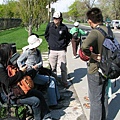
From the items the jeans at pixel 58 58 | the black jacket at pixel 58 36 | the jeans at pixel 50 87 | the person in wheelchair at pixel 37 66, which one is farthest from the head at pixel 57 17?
the jeans at pixel 50 87

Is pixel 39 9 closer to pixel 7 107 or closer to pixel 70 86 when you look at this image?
pixel 70 86

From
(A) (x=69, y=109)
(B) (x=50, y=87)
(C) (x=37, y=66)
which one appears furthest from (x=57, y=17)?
(A) (x=69, y=109)

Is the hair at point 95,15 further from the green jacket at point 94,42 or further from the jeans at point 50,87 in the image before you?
the jeans at point 50,87

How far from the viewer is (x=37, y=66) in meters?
4.86

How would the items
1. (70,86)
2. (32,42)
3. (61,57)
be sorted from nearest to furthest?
(32,42)
(61,57)
(70,86)

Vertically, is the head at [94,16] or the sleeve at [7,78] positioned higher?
the head at [94,16]

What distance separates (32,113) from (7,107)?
0.58m

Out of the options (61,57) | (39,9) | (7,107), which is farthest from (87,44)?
(39,9)

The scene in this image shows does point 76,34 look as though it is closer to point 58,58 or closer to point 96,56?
point 58,58

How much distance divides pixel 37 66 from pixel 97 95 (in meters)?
1.57

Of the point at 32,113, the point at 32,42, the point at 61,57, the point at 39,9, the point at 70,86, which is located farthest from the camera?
the point at 39,9

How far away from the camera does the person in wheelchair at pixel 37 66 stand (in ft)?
15.5

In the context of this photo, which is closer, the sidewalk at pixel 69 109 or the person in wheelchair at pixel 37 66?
the sidewalk at pixel 69 109

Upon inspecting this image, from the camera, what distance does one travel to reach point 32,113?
4164 millimetres
